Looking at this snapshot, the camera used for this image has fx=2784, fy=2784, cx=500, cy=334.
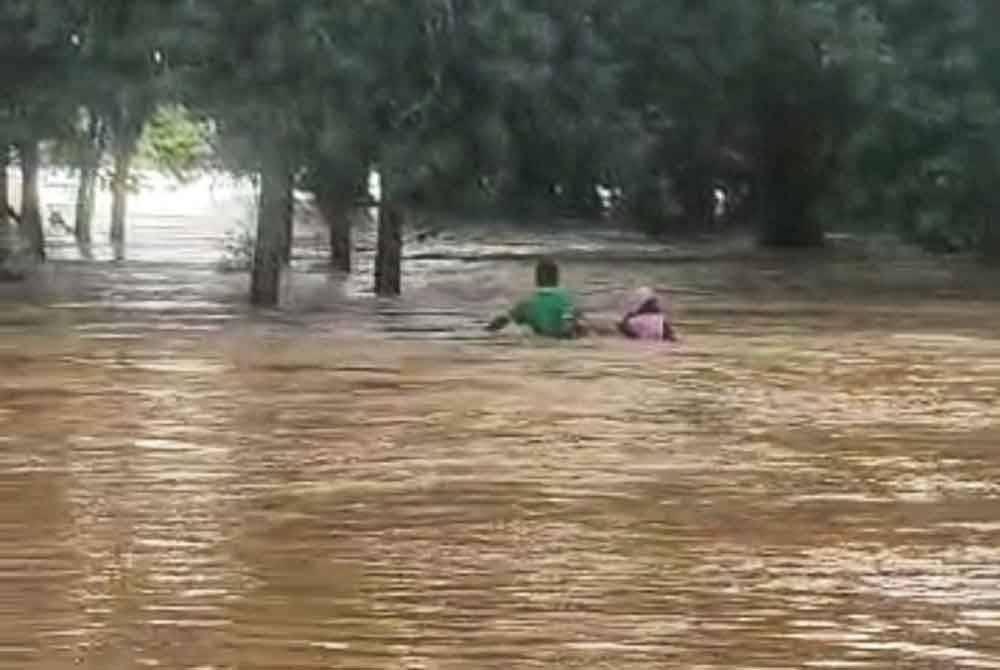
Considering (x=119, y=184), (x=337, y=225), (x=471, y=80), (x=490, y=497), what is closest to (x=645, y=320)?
(x=471, y=80)

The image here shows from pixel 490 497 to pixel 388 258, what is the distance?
20.2m

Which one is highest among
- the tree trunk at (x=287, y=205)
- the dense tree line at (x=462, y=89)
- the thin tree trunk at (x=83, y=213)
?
the dense tree line at (x=462, y=89)

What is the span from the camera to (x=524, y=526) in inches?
517

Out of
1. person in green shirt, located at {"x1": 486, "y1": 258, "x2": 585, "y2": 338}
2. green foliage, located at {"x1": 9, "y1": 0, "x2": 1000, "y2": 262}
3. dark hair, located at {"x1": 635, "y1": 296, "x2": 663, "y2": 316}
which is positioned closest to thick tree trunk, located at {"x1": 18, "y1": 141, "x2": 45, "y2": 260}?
green foliage, located at {"x1": 9, "y1": 0, "x2": 1000, "y2": 262}

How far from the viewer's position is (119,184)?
46.8 m

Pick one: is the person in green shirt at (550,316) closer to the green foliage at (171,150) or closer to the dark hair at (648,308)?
the dark hair at (648,308)

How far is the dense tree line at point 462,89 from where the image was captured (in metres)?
28.6

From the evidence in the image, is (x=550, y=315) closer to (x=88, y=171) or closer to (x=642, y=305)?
(x=642, y=305)

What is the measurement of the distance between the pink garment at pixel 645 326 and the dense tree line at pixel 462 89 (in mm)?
4319

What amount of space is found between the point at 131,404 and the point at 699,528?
24.0ft

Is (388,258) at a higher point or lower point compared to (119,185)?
lower

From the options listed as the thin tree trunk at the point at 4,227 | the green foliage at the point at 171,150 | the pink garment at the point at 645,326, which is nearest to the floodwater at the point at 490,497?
the pink garment at the point at 645,326

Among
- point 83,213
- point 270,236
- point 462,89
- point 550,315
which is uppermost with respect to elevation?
point 462,89

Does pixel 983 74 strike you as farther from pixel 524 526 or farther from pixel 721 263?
pixel 524 526
